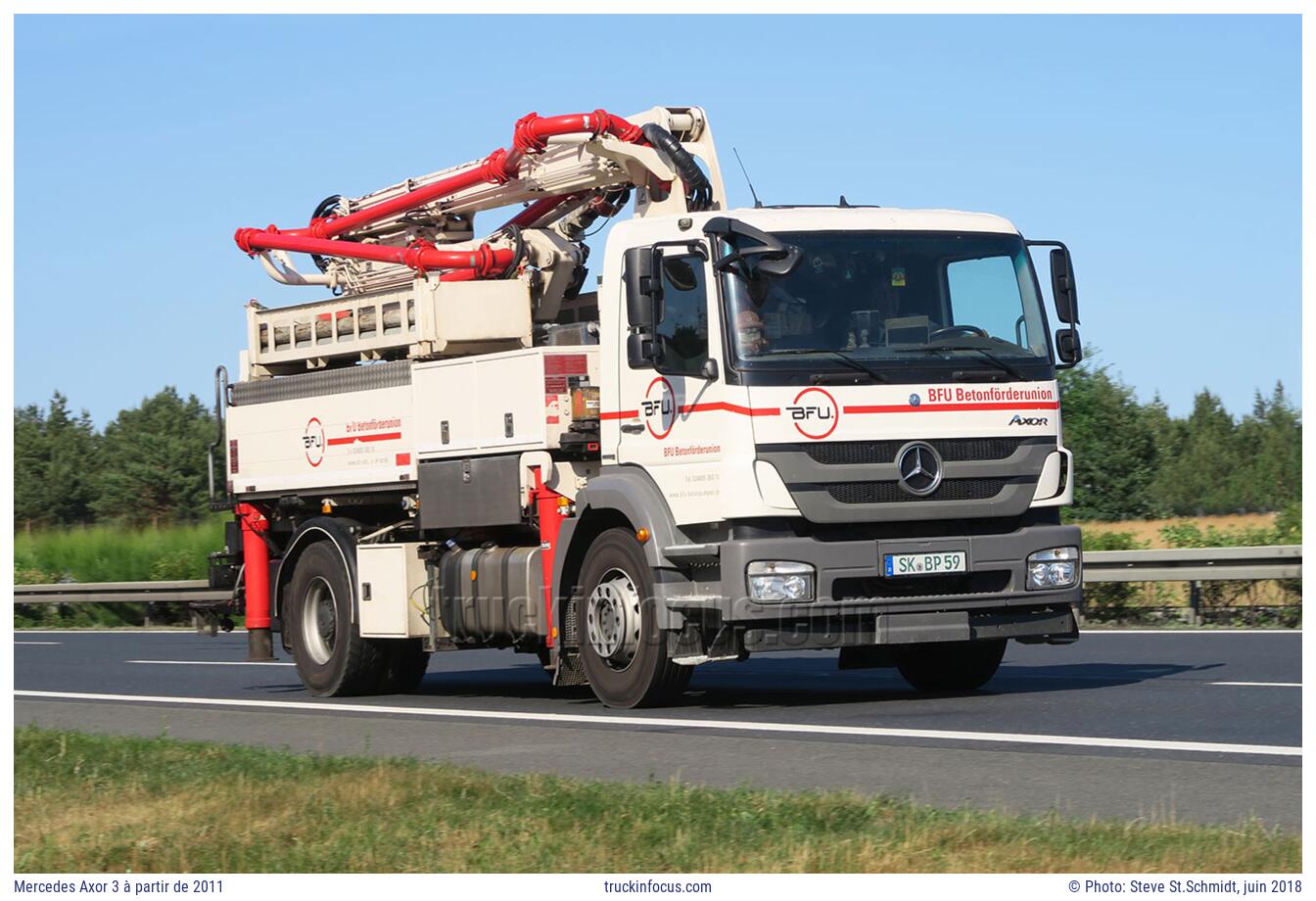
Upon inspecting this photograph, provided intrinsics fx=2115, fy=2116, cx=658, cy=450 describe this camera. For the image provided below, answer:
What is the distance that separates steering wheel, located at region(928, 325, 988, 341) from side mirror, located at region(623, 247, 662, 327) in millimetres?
1762

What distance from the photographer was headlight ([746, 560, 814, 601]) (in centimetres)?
1269

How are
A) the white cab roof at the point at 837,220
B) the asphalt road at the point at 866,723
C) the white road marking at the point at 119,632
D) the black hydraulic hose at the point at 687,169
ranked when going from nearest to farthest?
the asphalt road at the point at 866,723, the white cab roof at the point at 837,220, the black hydraulic hose at the point at 687,169, the white road marking at the point at 119,632

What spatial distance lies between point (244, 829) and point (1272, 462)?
11821cm

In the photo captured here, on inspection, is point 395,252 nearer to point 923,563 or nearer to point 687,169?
point 687,169

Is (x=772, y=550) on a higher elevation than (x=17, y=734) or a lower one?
higher

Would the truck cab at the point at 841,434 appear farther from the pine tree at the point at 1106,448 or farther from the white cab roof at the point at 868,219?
the pine tree at the point at 1106,448

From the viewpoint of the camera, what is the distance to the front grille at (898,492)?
12789 mm

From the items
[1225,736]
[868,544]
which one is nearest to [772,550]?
[868,544]

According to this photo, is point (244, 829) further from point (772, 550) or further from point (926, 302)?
point (926, 302)

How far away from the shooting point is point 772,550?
12688 mm

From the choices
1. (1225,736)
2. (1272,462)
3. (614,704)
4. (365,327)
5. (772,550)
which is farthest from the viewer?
(1272,462)

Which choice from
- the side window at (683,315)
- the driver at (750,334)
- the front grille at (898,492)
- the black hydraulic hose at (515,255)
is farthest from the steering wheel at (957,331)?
the black hydraulic hose at (515,255)

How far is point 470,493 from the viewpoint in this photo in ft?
49.7

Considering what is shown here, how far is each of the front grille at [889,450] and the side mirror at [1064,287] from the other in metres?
1.01
